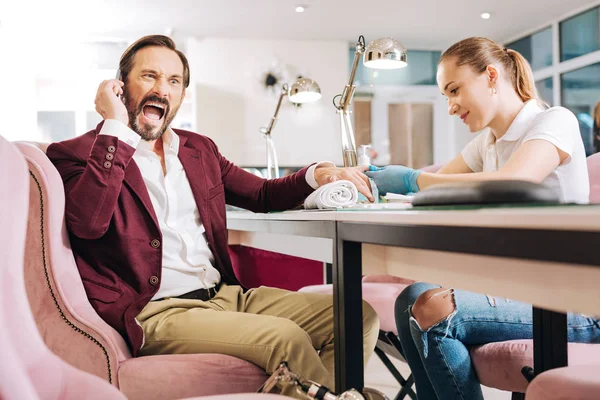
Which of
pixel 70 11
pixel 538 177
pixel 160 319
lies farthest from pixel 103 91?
pixel 70 11

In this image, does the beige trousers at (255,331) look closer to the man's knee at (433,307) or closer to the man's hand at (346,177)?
the man's knee at (433,307)

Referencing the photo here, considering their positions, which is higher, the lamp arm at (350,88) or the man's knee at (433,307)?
the lamp arm at (350,88)

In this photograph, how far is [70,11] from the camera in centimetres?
A: 605

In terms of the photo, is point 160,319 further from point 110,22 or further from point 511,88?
point 110,22

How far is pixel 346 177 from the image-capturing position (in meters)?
1.53

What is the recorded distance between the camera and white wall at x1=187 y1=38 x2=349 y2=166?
709 cm

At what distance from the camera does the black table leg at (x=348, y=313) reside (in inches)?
40.8

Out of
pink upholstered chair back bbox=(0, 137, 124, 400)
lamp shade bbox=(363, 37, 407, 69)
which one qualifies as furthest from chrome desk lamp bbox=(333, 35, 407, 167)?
pink upholstered chair back bbox=(0, 137, 124, 400)

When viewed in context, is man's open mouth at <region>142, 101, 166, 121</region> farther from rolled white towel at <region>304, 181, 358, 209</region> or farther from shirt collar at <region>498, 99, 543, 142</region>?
shirt collar at <region>498, 99, 543, 142</region>

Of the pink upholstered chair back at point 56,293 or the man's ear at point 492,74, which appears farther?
the man's ear at point 492,74

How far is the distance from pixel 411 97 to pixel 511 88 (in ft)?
21.0

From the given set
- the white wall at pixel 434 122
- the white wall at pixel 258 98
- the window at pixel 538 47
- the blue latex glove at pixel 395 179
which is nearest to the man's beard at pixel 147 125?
the blue latex glove at pixel 395 179

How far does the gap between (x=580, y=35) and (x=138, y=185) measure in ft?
21.7

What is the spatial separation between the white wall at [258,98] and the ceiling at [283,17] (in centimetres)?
16
